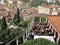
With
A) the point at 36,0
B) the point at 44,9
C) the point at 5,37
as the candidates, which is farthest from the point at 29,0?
the point at 5,37

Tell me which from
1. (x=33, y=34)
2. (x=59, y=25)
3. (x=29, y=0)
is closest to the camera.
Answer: (x=59, y=25)

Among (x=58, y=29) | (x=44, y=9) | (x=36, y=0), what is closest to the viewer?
(x=58, y=29)

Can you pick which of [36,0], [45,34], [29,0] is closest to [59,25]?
[45,34]

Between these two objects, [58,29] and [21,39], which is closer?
[58,29]

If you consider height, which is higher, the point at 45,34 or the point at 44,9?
the point at 45,34

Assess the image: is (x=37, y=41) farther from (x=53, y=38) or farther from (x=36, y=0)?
(x=36, y=0)

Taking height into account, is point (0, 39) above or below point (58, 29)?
below

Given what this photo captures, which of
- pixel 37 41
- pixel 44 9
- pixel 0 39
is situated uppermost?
pixel 37 41

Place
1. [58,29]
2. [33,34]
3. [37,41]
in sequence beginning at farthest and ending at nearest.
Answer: [33,34] → [58,29] → [37,41]

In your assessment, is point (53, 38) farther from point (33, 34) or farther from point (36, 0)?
point (36, 0)
